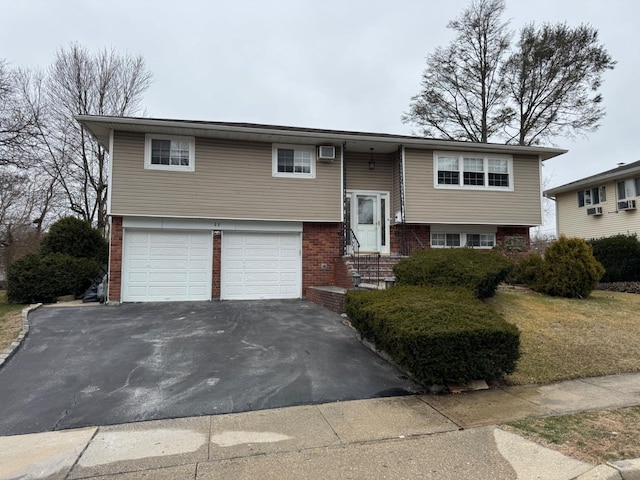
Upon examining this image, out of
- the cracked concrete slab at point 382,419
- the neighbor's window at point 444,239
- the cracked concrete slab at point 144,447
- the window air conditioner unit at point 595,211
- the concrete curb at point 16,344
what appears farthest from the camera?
the window air conditioner unit at point 595,211

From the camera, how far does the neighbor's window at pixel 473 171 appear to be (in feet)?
44.2

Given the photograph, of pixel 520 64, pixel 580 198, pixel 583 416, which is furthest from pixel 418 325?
pixel 520 64

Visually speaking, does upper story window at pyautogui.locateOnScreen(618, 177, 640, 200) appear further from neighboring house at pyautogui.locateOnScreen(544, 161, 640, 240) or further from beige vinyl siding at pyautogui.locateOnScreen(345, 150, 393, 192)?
beige vinyl siding at pyautogui.locateOnScreen(345, 150, 393, 192)

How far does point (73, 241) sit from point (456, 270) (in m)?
12.4

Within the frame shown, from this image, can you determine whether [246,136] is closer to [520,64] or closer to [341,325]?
[341,325]

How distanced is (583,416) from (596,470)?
4.36ft

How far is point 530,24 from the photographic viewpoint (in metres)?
21.9

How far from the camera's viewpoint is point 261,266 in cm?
1229

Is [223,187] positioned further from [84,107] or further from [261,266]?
[84,107]

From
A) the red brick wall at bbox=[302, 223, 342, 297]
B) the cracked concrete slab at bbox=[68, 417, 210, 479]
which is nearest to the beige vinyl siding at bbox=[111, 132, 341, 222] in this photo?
the red brick wall at bbox=[302, 223, 342, 297]

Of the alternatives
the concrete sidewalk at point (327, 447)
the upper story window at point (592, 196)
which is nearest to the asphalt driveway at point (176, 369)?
the concrete sidewalk at point (327, 447)

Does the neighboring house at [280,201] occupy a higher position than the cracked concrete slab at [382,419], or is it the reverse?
the neighboring house at [280,201]

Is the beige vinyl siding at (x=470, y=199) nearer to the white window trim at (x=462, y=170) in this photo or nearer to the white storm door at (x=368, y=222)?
the white window trim at (x=462, y=170)

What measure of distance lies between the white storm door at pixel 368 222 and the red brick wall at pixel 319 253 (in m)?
1.08
